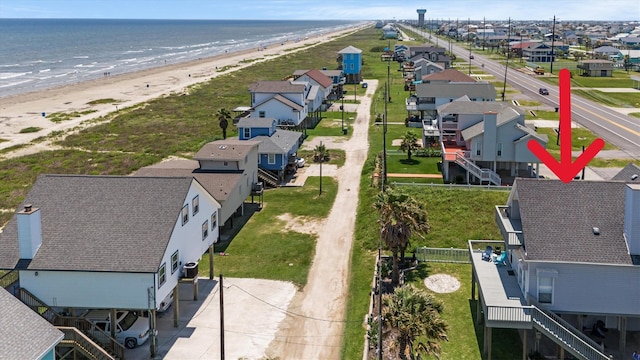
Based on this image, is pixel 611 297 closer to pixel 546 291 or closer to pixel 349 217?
pixel 546 291

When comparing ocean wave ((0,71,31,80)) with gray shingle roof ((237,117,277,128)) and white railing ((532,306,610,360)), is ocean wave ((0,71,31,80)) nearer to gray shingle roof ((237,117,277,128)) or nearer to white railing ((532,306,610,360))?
gray shingle roof ((237,117,277,128))

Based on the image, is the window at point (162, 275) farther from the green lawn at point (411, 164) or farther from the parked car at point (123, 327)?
the green lawn at point (411, 164)

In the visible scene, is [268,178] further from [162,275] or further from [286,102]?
[162,275]

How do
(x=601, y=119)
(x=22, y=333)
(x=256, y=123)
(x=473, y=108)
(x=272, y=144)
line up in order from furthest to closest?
(x=601, y=119), (x=256, y=123), (x=473, y=108), (x=272, y=144), (x=22, y=333)

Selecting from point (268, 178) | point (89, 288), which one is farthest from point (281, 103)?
point (89, 288)

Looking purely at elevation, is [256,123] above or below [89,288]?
above

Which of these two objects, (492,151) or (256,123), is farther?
(256,123)
